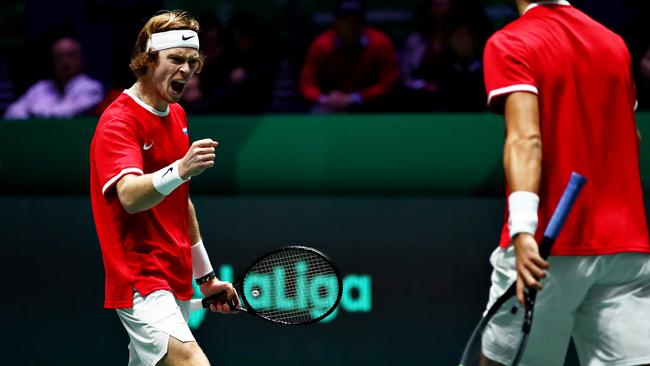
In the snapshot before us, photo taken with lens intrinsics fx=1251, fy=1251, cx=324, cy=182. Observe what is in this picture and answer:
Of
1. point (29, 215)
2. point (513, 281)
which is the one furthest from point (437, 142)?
point (513, 281)

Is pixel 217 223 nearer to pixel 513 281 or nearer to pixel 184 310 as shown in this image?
pixel 184 310

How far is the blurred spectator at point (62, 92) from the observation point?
752 centimetres

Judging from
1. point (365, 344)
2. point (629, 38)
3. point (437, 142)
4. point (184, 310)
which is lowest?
point (365, 344)

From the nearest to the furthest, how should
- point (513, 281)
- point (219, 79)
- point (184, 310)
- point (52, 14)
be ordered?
point (513, 281), point (184, 310), point (219, 79), point (52, 14)

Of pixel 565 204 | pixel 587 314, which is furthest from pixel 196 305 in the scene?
pixel 565 204

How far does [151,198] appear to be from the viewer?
4051 mm

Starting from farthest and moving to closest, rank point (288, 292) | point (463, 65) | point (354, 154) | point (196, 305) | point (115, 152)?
point (463, 65) → point (354, 154) → point (288, 292) → point (196, 305) → point (115, 152)

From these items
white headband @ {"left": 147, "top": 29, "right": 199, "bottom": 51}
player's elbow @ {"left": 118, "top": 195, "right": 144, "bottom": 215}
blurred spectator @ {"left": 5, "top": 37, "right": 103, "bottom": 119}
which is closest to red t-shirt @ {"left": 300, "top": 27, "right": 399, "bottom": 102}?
blurred spectator @ {"left": 5, "top": 37, "right": 103, "bottom": 119}

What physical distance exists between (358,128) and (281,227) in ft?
2.18

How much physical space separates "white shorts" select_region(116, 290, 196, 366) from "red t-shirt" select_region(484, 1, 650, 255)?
46.1 inches

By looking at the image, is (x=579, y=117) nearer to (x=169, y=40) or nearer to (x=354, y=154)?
(x=169, y=40)

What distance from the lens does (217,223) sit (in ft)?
22.0

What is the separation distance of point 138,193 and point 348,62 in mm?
3585

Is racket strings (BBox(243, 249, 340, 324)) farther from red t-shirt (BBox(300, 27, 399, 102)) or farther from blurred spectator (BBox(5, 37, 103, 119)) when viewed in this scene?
blurred spectator (BBox(5, 37, 103, 119))
